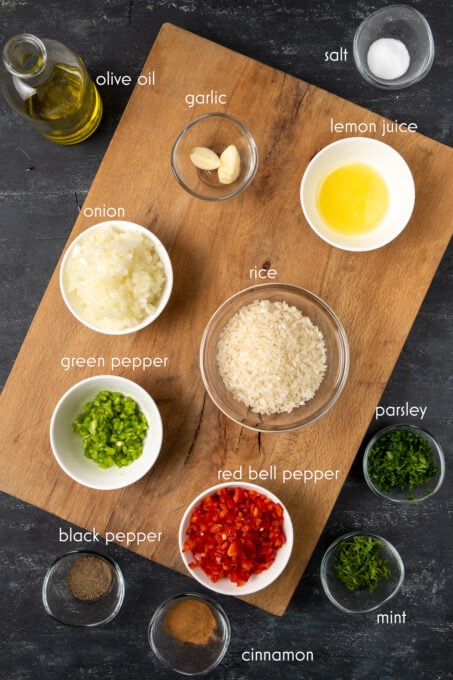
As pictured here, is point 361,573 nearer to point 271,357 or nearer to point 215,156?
point 271,357

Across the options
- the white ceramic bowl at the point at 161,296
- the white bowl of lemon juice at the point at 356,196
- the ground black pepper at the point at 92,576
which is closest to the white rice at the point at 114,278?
the white ceramic bowl at the point at 161,296

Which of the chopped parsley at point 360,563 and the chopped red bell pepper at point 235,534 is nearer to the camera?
the chopped red bell pepper at point 235,534

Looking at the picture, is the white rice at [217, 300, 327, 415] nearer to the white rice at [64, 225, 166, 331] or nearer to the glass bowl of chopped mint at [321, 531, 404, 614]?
the white rice at [64, 225, 166, 331]

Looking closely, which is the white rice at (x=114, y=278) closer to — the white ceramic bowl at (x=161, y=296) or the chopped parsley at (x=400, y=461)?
the white ceramic bowl at (x=161, y=296)

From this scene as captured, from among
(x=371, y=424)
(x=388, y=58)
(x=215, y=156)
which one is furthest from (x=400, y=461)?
(x=388, y=58)

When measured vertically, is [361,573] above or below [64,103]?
below

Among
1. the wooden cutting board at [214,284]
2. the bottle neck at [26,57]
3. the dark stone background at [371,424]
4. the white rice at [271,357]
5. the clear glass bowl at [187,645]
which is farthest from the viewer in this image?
the dark stone background at [371,424]

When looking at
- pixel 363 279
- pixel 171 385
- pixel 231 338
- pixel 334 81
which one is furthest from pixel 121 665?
pixel 334 81
